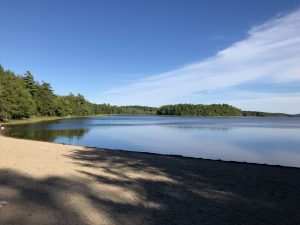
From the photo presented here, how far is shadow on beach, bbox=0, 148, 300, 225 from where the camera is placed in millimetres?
7652

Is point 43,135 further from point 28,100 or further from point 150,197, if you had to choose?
point 28,100

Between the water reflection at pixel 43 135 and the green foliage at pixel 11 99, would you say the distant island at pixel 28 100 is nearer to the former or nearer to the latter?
the green foliage at pixel 11 99

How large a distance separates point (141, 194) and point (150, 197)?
40 cm

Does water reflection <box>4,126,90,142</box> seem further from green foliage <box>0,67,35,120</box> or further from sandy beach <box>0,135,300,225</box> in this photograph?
sandy beach <box>0,135,300,225</box>

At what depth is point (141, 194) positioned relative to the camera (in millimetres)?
→ 9844

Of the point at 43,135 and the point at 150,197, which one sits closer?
the point at 150,197

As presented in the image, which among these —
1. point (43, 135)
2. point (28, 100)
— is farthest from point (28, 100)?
point (43, 135)

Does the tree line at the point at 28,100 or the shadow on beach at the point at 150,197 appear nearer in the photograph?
the shadow on beach at the point at 150,197

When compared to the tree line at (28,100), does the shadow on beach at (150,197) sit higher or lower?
lower

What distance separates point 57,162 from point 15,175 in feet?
11.4

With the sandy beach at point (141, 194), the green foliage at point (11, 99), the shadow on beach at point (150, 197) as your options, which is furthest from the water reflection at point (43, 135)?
the shadow on beach at point (150, 197)

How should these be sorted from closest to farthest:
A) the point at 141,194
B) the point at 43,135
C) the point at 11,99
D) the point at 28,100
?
the point at 141,194 < the point at 43,135 < the point at 11,99 < the point at 28,100

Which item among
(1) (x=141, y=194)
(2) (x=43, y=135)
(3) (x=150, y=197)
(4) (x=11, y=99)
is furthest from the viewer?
(4) (x=11, y=99)

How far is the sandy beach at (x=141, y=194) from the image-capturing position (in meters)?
7.70
